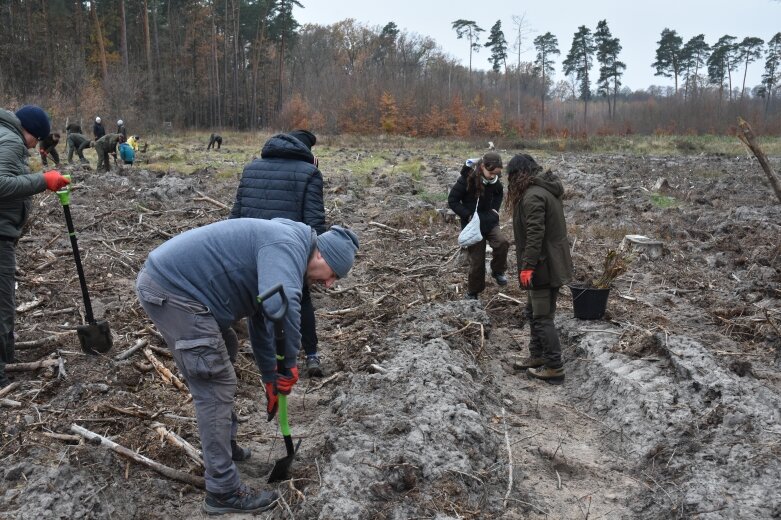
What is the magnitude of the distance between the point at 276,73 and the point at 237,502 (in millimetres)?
60478

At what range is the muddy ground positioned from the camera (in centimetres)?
356

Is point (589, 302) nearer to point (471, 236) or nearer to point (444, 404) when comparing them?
point (471, 236)

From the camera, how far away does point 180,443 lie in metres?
3.96

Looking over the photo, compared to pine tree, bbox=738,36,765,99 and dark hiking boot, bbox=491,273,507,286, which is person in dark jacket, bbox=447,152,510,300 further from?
pine tree, bbox=738,36,765,99

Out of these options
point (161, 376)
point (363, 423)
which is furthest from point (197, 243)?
point (161, 376)

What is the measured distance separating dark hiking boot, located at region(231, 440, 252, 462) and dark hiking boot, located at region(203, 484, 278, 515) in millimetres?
540

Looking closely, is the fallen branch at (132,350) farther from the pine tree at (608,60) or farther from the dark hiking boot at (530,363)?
the pine tree at (608,60)

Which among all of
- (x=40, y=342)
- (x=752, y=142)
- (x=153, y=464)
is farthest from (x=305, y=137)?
(x=752, y=142)

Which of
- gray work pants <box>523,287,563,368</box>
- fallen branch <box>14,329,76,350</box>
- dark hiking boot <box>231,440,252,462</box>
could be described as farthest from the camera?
gray work pants <box>523,287,563,368</box>

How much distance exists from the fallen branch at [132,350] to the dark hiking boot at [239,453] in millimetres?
1672

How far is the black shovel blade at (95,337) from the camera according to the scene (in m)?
5.14

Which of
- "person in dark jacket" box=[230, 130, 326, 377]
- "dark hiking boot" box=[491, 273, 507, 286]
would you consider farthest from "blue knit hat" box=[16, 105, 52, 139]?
"dark hiking boot" box=[491, 273, 507, 286]

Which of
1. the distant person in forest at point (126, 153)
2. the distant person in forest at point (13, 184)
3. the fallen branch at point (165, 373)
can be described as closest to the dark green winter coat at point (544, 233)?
the fallen branch at point (165, 373)

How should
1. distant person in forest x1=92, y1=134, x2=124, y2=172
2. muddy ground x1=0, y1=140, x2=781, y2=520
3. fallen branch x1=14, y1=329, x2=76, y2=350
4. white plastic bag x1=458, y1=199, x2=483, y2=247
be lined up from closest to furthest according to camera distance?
muddy ground x1=0, y1=140, x2=781, y2=520 → fallen branch x1=14, y1=329, x2=76, y2=350 → white plastic bag x1=458, y1=199, x2=483, y2=247 → distant person in forest x1=92, y1=134, x2=124, y2=172
